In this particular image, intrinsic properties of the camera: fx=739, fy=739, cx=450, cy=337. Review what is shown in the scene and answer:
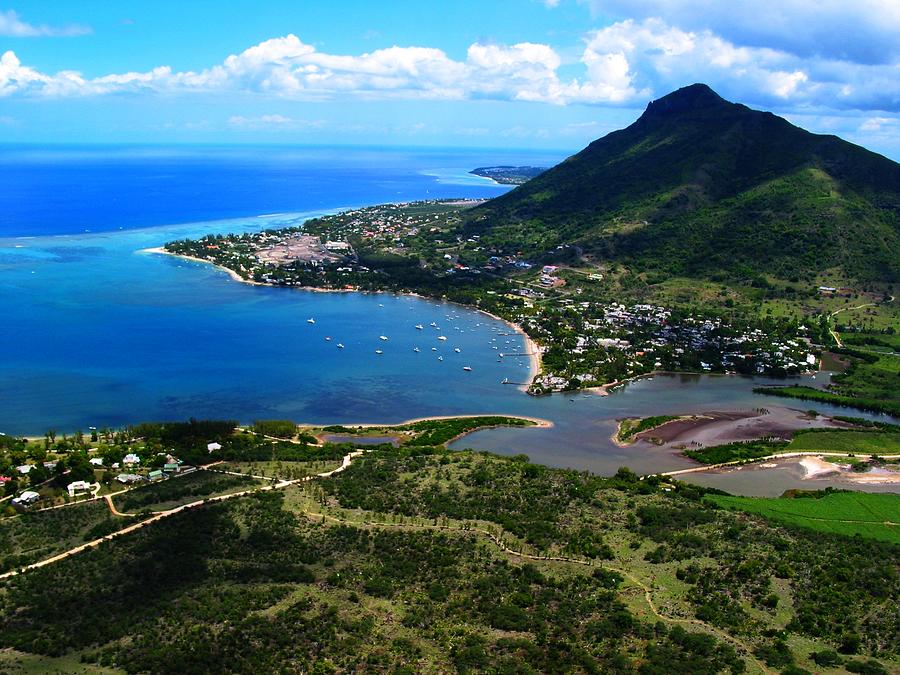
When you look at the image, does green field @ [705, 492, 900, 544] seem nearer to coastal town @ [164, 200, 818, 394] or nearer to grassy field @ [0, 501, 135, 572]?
coastal town @ [164, 200, 818, 394]

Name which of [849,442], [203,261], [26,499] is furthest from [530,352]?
→ [203,261]

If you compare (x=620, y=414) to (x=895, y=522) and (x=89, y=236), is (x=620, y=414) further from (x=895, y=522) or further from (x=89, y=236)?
(x=89, y=236)

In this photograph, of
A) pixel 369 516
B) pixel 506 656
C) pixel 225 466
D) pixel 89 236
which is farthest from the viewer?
pixel 89 236

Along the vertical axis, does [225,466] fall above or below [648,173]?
below

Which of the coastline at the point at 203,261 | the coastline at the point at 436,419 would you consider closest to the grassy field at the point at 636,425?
the coastline at the point at 436,419

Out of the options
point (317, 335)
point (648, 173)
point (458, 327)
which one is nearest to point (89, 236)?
point (317, 335)
